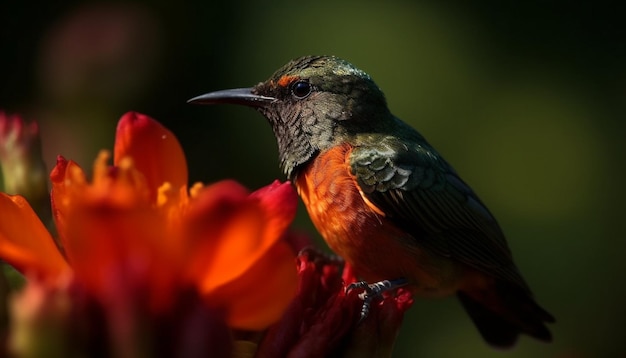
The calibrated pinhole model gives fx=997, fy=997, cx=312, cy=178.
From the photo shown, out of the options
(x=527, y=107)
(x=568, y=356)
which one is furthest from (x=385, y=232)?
(x=527, y=107)

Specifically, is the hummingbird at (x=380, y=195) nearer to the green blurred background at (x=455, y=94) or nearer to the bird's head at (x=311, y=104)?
the bird's head at (x=311, y=104)

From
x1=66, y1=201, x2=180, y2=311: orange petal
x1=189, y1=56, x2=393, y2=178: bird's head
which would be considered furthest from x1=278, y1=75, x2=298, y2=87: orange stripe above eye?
x1=66, y1=201, x2=180, y2=311: orange petal

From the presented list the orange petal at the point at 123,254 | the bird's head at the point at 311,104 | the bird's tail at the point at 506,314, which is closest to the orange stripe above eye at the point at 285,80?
the bird's head at the point at 311,104

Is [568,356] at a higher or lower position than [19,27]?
lower

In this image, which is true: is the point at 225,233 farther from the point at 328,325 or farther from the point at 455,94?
the point at 455,94

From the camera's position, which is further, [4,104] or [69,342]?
[4,104]

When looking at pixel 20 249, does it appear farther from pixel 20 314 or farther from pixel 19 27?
pixel 19 27

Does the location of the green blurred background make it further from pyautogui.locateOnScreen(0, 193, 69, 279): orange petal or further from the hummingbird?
pyautogui.locateOnScreen(0, 193, 69, 279): orange petal
